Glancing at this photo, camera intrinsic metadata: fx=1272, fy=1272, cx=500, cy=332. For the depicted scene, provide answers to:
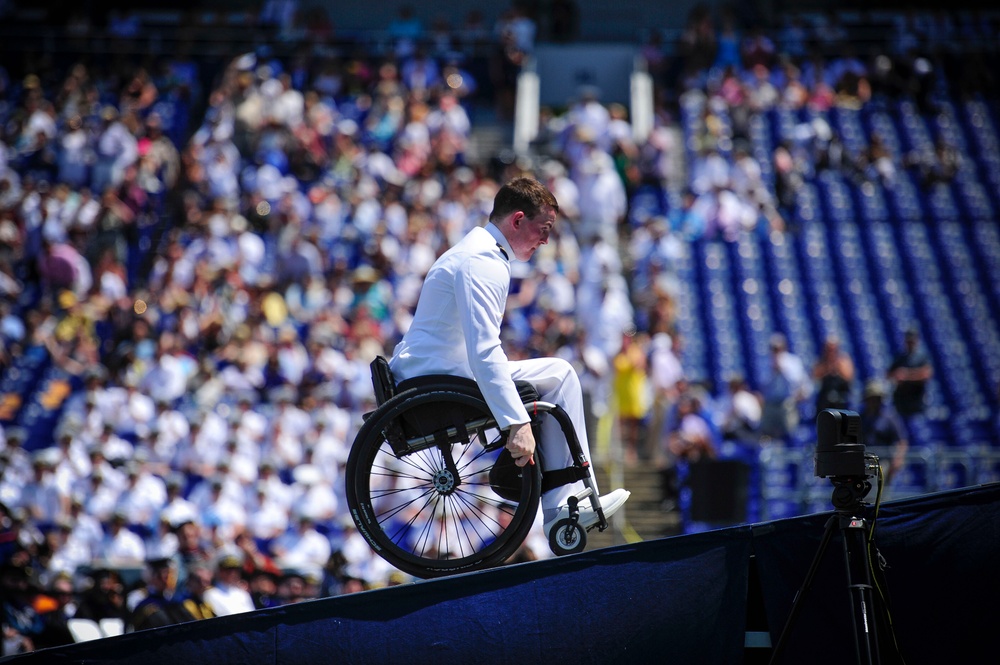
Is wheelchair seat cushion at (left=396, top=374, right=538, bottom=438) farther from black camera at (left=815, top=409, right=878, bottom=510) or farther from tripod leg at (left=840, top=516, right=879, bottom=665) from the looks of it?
tripod leg at (left=840, top=516, right=879, bottom=665)

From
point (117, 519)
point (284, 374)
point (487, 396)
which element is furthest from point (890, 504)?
point (284, 374)

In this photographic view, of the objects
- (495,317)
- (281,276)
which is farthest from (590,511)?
(281,276)

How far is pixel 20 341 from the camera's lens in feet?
49.6

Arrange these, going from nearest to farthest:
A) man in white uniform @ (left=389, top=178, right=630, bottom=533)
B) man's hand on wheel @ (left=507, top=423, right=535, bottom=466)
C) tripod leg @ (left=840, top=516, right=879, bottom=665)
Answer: tripod leg @ (left=840, top=516, right=879, bottom=665) → man's hand on wheel @ (left=507, top=423, right=535, bottom=466) → man in white uniform @ (left=389, top=178, right=630, bottom=533)

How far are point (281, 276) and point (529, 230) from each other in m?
10.6

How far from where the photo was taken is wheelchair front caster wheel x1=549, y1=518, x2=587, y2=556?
16.5ft

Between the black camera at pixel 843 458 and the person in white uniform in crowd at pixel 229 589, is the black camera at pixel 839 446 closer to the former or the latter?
the black camera at pixel 843 458

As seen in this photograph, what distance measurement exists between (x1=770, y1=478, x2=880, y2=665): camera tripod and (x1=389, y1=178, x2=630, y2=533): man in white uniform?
0.84 metres

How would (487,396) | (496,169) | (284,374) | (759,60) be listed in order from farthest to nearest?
(759,60)
(496,169)
(284,374)
(487,396)

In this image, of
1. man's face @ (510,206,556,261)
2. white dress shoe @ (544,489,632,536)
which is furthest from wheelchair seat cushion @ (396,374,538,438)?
man's face @ (510,206,556,261)

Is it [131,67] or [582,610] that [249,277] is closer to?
[131,67]

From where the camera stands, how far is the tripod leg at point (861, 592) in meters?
4.40

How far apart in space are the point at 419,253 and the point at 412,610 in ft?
33.9

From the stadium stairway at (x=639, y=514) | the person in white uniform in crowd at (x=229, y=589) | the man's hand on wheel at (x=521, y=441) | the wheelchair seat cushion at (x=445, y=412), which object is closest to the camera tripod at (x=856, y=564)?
the man's hand on wheel at (x=521, y=441)
